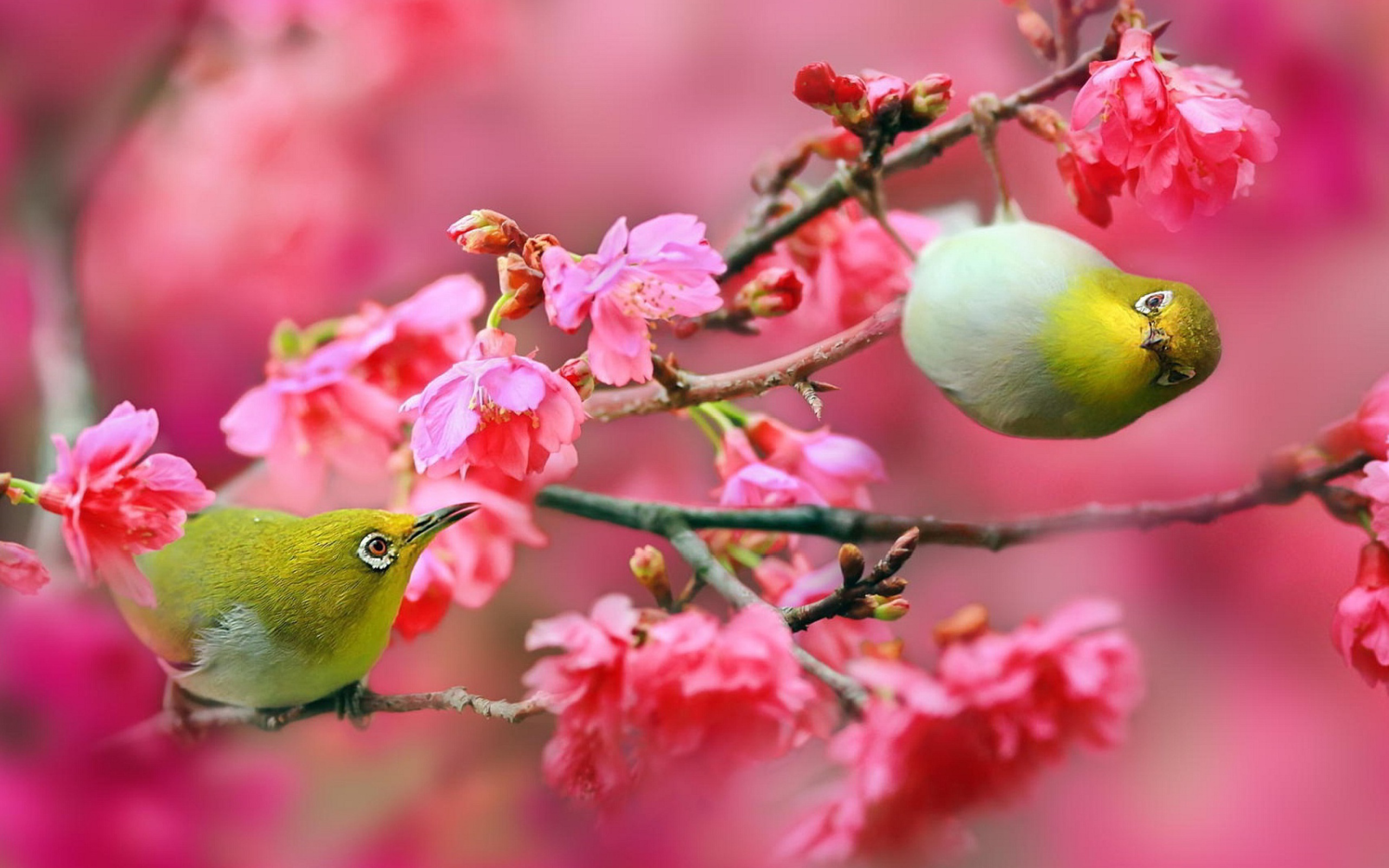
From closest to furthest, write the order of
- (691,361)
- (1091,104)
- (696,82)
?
(1091,104) < (691,361) < (696,82)

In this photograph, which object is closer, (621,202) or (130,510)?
(130,510)

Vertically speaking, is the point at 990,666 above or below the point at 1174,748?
above

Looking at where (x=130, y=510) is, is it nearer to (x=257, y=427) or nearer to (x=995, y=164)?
(x=257, y=427)

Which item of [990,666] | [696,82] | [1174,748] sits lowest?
[1174,748]

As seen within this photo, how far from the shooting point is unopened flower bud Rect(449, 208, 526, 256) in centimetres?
23

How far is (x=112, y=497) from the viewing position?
0.25 m

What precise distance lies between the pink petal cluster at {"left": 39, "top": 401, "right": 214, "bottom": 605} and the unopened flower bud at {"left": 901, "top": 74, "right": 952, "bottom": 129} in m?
0.19

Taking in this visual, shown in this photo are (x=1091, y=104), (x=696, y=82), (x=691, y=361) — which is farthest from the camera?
(x=696, y=82)

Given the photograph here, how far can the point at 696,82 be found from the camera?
53cm

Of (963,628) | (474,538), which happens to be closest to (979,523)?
(963,628)

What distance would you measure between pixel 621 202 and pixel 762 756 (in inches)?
11.6

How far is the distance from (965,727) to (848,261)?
0.47 ft

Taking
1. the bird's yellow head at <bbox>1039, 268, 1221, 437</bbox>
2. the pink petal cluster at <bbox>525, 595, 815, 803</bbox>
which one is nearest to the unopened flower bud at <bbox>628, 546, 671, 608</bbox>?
the pink petal cluster at <bbox>525, 595, 815, 803</bbox>

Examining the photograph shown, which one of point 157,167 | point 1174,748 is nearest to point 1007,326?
point 1174,748
